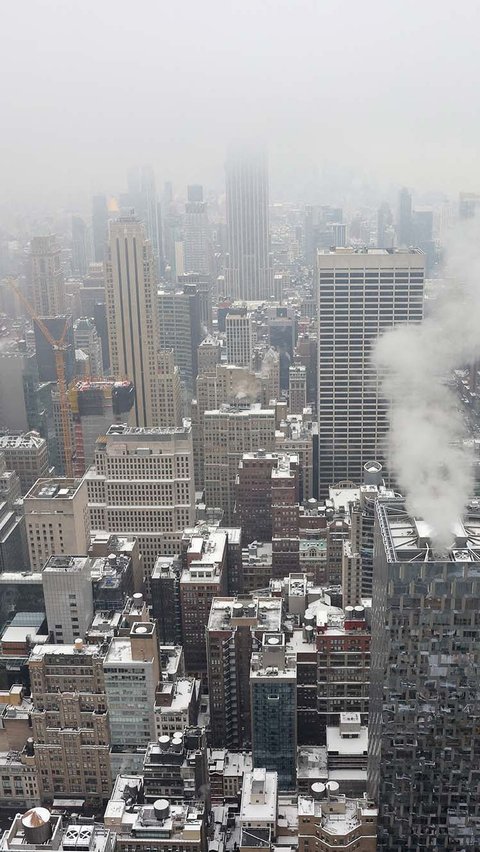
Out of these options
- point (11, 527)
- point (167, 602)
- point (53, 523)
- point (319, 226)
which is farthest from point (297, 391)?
point (53, 523)

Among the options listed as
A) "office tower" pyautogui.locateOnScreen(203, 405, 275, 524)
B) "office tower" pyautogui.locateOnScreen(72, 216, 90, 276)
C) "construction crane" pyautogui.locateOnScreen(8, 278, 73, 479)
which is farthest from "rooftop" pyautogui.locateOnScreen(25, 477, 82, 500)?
"office tower" pyautogui.locateOnScreen(72, 216, 90, 276)

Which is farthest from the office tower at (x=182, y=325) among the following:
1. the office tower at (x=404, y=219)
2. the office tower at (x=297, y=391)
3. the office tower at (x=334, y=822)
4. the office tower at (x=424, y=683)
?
the office tower at (x=424, y=683)

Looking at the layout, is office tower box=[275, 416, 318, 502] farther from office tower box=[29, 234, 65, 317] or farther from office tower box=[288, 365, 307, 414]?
office tower box=[29, 234, 65, 317]

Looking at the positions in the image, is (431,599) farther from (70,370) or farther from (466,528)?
(70,370)

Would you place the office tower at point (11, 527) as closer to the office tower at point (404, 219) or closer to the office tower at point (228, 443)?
the office tower at point (228, 443)

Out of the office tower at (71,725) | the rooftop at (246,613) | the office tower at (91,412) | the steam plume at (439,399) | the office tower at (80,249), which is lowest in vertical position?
the office tower at (71,725)

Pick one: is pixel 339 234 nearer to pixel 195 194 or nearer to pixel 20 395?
pixel 195 194
